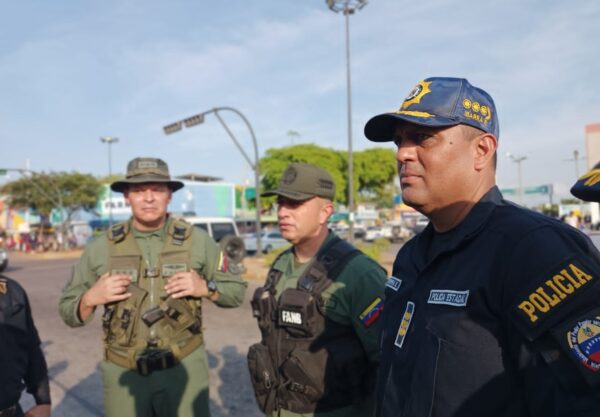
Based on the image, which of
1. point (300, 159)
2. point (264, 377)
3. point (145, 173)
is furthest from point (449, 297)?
point (300, 159)

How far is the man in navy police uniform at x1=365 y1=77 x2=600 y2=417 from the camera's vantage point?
3.67 feet

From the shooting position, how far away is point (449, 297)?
1.38m

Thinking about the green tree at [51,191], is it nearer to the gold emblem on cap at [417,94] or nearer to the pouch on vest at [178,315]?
the pouch on vest at [178,315]

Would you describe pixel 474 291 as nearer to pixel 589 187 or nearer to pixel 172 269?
pixel 589 187

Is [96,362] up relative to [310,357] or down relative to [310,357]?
down

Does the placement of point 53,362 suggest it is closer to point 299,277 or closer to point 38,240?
point 299,277

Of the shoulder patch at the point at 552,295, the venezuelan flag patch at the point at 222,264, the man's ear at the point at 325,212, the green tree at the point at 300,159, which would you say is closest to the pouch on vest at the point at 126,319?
the venezuelan flag patch at the point at 222,264

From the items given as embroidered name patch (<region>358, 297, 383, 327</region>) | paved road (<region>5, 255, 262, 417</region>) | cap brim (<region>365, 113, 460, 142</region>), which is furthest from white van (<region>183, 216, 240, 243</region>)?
cap brim (<region>365, 113, 460, 142</region>)

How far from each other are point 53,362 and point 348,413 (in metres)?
5.53

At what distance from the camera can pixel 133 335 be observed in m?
2.98

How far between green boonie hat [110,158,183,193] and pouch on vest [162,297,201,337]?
0.79 metres

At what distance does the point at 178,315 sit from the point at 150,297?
0.21 metres

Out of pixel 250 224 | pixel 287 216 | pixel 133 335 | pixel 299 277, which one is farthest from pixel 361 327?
pixel 250 224

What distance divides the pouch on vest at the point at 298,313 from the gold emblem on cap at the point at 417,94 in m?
1.22
